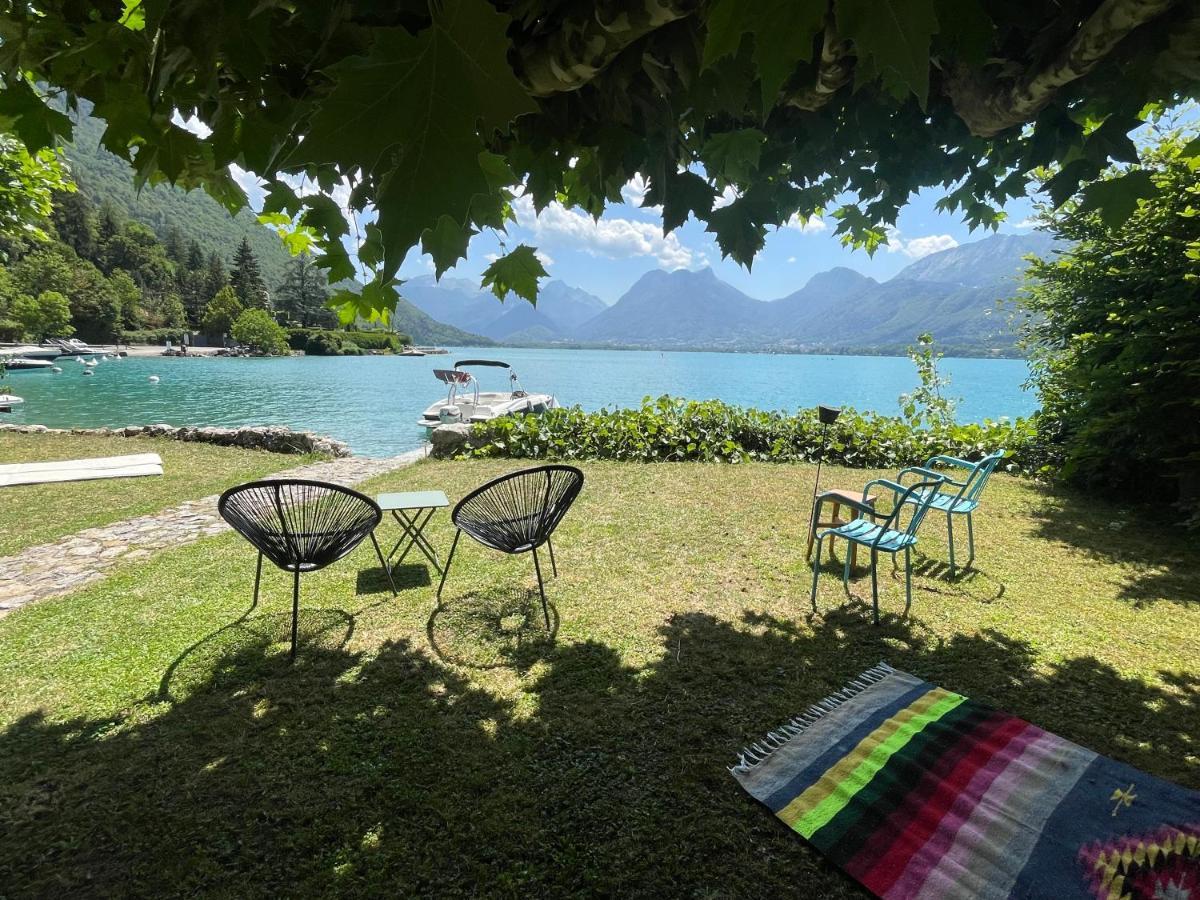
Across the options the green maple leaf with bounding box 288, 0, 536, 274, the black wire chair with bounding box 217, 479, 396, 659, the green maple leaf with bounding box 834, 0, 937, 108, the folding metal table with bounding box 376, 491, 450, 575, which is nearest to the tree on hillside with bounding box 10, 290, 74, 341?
the folding metal table with bounding box 376, 491, 450, 575

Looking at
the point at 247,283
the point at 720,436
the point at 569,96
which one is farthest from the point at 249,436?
the point at 247,283

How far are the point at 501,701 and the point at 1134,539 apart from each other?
6.55 m

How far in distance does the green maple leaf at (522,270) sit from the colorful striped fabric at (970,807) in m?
2.28

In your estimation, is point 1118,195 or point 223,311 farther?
point 223,311

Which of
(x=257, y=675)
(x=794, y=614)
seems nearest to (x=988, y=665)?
(x=794, y=614)

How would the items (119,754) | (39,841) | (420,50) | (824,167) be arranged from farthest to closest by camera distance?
(824,167) < (119,754) < (39,841) < (420,50)

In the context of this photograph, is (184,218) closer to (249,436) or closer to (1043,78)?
(249,436)

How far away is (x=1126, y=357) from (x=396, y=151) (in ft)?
27.5

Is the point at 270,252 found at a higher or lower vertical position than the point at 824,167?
higher

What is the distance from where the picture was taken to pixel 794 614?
388cm

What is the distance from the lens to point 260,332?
59.9 meters

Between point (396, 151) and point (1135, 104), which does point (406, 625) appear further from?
point (1135, 104)

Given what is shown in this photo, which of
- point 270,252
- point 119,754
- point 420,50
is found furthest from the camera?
point 270,252

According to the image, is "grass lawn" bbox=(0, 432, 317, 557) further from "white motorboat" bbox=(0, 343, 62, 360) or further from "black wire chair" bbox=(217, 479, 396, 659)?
"white motorboat" bbox=(0, 343, 62, 360)
